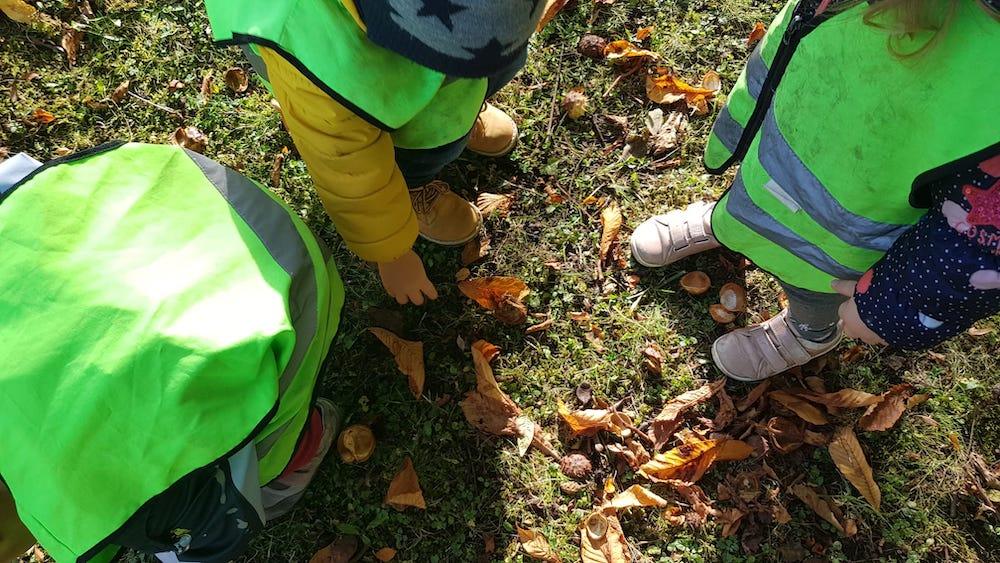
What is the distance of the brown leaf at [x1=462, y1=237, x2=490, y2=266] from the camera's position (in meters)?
2.33

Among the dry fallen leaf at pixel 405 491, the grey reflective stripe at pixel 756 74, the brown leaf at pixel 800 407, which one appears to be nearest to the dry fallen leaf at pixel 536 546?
the dry fallen leaf at pixel 405 491

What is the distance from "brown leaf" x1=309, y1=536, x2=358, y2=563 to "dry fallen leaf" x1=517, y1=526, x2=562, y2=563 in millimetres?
521

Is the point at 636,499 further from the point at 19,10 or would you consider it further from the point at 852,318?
the point at 19,10

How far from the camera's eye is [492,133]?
7.73 feet

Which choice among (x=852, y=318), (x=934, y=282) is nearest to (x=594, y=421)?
(x=852, y=318)

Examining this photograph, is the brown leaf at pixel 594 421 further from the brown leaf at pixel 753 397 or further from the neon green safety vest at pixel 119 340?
the neon green safety vest at pixel 119 340

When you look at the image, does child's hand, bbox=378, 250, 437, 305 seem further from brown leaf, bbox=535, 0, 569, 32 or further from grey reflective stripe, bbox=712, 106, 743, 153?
brown leaf, bbox=535, 0, 569, 32

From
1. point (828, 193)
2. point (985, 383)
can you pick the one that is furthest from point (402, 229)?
point (985, 383)

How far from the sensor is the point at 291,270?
1438 mm

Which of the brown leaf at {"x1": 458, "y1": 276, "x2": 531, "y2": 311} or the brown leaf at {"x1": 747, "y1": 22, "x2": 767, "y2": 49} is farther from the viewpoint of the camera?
the brown leaf at {"x1": 747, "y1": 22, "x2": 767, "y2": 49}

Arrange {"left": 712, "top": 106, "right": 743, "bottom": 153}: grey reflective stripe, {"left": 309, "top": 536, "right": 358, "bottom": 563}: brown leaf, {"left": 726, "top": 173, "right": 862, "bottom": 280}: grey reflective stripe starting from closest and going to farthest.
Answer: {"left": 726, "top": 173, "right": 862, "bottom": 280}: grey reflective stripe, {"left": 712, "top": 106, "right": 743, "bottom": 153}: grey reflective stripe, {"left": 309, "top": 536, "right": 358, "bottom": 563}: brown leaf

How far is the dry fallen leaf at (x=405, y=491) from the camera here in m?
2.05

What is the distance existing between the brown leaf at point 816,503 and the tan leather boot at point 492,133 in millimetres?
1524

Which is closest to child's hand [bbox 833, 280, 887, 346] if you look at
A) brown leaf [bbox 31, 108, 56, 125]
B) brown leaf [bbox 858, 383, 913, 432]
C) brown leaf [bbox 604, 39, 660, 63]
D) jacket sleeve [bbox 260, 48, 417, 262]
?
brown leaf [bbox 858, 383, 913, 432]
